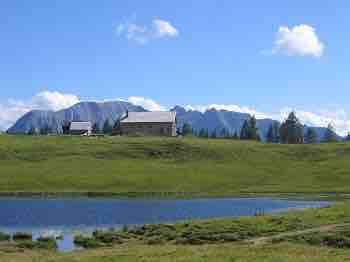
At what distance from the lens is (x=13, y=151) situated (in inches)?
5157

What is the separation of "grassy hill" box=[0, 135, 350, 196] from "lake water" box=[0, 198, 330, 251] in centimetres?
1626

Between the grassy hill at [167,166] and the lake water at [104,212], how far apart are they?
640 inches

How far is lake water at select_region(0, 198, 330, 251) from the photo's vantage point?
52.5 meters

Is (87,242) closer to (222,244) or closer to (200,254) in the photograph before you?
(222,244)

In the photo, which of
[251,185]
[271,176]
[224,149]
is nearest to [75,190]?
[251,185]

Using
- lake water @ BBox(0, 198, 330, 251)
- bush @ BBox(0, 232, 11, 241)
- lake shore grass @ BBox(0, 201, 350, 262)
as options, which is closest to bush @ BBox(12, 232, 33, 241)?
bush @ BBox(0, 232, 11, 241)

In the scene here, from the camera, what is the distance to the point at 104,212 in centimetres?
6544

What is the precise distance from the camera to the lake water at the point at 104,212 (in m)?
52.5

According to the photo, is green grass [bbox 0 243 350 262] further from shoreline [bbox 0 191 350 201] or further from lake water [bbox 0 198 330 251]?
shoreline [bbox 0 191 350 201]

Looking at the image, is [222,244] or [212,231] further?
[212,231]

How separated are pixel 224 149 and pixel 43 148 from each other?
146ft

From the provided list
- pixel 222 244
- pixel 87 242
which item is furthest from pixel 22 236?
pixel 222 244

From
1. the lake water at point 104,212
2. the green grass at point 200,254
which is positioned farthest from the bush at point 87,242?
the green grass at point 200,254

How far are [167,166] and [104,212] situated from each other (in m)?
56.8
